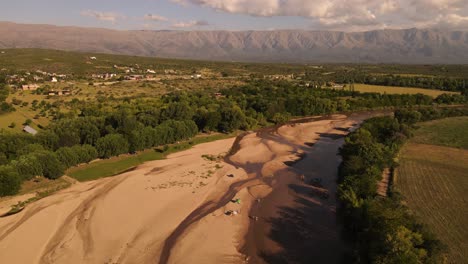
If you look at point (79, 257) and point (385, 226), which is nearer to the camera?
point (385, 226)

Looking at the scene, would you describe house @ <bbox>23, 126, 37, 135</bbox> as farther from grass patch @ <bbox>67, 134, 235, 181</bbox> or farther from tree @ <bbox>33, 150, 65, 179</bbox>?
tree @ <bbox>33, 150, 65, 179</bbox>

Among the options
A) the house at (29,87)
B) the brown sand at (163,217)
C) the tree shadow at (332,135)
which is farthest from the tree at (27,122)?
the tree shadow at (332,135)

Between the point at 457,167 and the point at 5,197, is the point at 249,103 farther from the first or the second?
the point at 5,197

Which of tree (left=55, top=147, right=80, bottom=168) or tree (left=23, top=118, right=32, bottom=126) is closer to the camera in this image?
tree (left=55, top=147, right=80, bottom=168)

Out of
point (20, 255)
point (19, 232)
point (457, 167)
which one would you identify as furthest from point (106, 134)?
point (457, 167)

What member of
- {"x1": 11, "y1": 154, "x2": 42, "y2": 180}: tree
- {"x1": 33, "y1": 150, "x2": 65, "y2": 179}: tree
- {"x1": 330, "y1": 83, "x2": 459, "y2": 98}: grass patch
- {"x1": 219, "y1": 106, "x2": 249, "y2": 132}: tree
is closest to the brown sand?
{"x1": 33, "y1": 150, "x2": 65, "y2": 179}: tree

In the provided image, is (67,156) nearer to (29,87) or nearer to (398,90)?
(29,87)

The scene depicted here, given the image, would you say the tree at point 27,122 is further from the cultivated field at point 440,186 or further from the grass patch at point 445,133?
the grass patch at point 445,133
